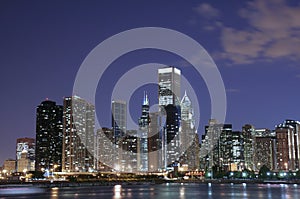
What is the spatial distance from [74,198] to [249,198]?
27234mm

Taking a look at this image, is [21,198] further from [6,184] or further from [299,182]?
[299,182]

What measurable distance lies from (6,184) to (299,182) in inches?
4025

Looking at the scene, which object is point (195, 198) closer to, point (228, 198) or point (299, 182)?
point (228, 198)

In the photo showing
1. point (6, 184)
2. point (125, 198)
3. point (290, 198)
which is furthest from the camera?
point (6, 184)

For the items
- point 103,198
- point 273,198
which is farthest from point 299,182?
point 103,198

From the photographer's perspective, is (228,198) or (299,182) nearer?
(228,198)

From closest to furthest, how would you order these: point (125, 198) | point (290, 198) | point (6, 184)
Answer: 1. point (290, 198)
2. point (125, 198)
3. point (6, 184)

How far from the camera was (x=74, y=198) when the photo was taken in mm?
71688

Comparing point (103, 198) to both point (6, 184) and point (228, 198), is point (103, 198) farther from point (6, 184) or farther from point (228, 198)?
point (6, 184)

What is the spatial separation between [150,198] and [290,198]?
21457mm

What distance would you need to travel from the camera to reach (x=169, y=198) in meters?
72.4

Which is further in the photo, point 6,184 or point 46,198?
point 6,184

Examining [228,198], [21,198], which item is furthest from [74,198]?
[228,198]

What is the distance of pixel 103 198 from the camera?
239ft
